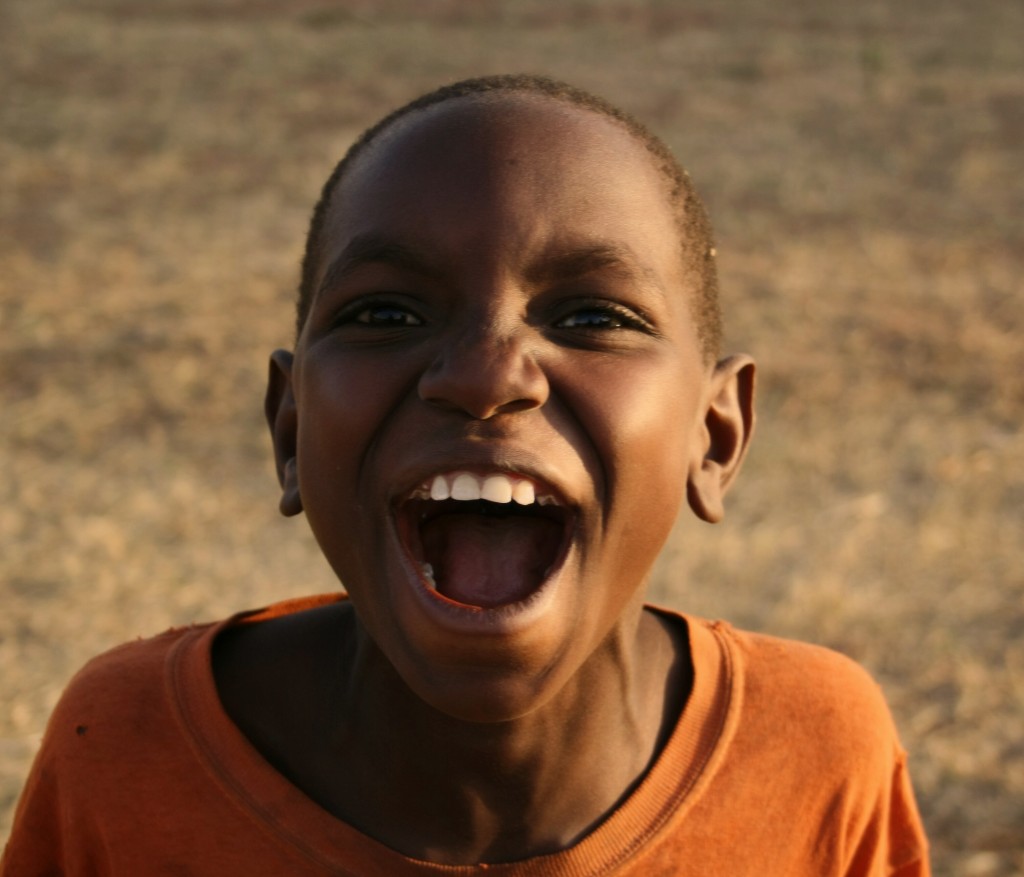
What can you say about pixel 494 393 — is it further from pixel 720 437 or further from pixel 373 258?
pixel 720 437

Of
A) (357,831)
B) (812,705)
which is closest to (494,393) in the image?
(357,831)

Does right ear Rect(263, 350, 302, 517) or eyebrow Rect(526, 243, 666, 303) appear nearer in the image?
eyebrow Rect(526, 243, 666, 303)

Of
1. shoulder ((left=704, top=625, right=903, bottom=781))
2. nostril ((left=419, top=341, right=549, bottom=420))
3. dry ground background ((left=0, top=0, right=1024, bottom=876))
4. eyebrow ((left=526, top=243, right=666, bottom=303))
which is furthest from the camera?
dry ground background ((left=0, top=0, right=1024, bottom=876))

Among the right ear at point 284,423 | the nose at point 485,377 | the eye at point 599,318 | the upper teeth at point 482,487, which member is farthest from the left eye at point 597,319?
the right ear at point 284,423

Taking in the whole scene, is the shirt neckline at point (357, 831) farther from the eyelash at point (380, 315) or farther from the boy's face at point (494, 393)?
the eyelash at point (380, 315)

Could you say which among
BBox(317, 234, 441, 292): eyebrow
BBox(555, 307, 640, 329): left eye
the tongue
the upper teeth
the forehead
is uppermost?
the forehead

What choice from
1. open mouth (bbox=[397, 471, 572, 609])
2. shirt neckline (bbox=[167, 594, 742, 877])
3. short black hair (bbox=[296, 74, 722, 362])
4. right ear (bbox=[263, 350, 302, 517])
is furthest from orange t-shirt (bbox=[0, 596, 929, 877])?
short black hair (bbox=[296, 74, 722, 362])

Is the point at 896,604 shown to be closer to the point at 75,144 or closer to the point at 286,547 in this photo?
the point at 286,547

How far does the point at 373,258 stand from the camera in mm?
1880

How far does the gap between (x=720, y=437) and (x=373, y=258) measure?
61 cm

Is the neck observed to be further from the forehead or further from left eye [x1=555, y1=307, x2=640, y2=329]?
the forehead

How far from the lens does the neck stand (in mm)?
2012

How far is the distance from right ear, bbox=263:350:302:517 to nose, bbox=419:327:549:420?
0.39 meters

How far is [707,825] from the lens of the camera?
2084mm
